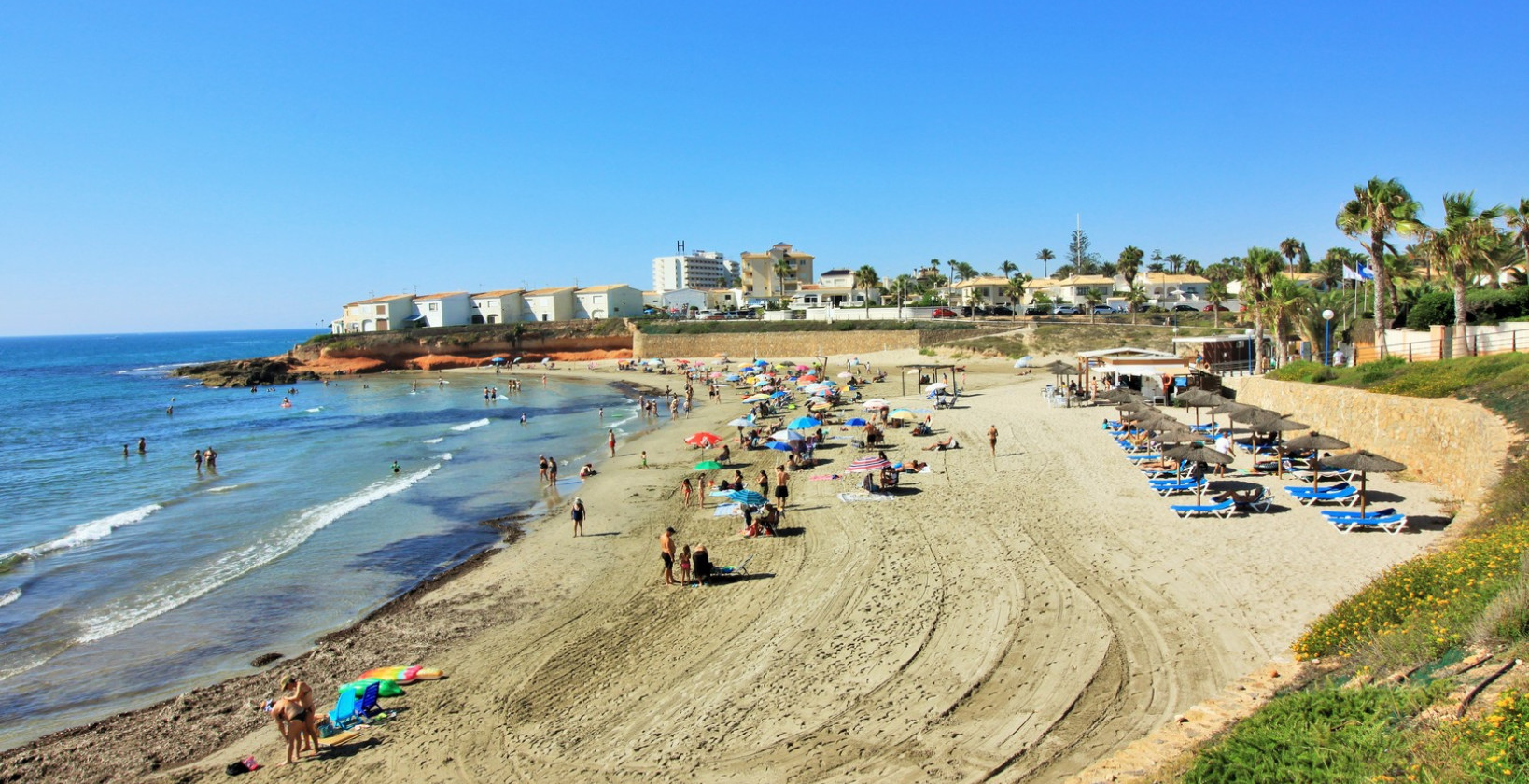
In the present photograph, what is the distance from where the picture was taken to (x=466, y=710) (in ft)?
33.4

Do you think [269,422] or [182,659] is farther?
[269,422]

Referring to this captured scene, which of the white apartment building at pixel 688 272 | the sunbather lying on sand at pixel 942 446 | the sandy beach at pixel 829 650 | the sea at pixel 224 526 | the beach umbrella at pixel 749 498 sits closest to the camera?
the sandy beach at pixel 829 650

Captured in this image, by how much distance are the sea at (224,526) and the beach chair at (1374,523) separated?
52.8 ft

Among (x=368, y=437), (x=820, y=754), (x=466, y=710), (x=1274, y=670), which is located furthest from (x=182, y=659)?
(x=368, y=437)

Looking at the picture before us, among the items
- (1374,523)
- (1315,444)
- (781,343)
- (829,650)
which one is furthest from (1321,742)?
(781,343)

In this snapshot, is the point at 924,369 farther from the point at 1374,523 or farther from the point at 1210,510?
the point at 1374,523

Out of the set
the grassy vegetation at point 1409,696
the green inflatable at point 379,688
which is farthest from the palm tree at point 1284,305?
the green inflatable at point 379,688

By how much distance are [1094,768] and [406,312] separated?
94.8m

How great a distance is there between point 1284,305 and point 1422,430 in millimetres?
11553

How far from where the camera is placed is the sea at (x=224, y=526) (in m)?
12.8

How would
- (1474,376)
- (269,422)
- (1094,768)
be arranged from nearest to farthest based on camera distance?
1. (1094,768)
2. (1474,376)
3. (269,422)

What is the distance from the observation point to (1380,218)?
72.7ft

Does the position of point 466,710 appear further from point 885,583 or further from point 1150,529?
point 1150,529

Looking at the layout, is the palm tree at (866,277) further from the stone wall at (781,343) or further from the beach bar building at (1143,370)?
the beach bar building at (1143,370)
